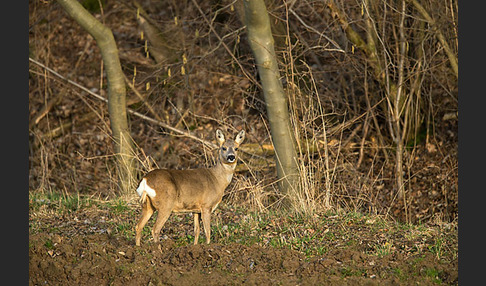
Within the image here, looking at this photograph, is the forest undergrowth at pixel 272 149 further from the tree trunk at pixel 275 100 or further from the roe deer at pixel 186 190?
the roe deer at pixel 186 190

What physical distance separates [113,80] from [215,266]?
632 cm

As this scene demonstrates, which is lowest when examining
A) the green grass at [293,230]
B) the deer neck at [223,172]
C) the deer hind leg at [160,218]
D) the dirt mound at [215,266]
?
the green grass at [293,230]

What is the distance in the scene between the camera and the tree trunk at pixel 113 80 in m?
11.4

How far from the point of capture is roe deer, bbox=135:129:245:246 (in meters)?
7.22

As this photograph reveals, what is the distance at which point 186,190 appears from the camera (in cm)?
751

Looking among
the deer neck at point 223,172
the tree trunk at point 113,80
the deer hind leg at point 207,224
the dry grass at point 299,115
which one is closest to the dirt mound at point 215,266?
the deer hind leg at point 207,224

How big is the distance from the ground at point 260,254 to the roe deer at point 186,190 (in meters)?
0.32

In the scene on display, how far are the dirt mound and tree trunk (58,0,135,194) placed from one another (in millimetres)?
4691

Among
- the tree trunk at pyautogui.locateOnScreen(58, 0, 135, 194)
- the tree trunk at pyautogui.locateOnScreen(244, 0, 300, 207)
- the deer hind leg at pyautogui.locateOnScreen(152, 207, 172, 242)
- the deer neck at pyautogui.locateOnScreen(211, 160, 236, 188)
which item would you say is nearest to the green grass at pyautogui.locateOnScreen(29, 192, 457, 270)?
the deer hind leg at pyautogui.locateOnScreen(152, 207, 172, 242)

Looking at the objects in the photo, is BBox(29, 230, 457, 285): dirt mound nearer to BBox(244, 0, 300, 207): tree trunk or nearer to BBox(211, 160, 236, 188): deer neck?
BBox(211, 160, 236, 188): deer neck

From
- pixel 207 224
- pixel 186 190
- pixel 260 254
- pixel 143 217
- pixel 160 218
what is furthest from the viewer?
pixel 207 224

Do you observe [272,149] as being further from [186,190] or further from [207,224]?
[186,190]

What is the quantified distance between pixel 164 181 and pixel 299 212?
2105 millimetres

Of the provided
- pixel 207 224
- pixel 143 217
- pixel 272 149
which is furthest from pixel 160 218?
pixel 272 149
